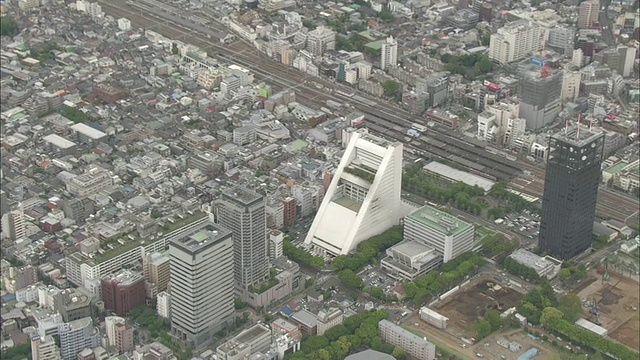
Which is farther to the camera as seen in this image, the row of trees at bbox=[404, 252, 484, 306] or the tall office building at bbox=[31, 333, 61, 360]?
the row of trees at bbox=[404, 252, 484, 306]

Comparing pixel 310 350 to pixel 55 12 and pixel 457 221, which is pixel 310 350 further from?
pixel 55 12

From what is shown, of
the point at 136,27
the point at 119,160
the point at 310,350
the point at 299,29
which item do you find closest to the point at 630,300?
the point at 310,350

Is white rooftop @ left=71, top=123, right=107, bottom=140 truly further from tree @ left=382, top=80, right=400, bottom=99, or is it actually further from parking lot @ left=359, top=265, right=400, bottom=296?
parking lot @ left=359, top=265, right=400, bottom=296

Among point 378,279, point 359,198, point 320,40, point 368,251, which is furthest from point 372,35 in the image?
point 378,279

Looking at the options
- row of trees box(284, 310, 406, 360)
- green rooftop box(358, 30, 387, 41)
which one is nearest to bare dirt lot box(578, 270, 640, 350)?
row of trees box(284, 310, 406, 360)

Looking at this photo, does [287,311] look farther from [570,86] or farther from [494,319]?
[570,86]
